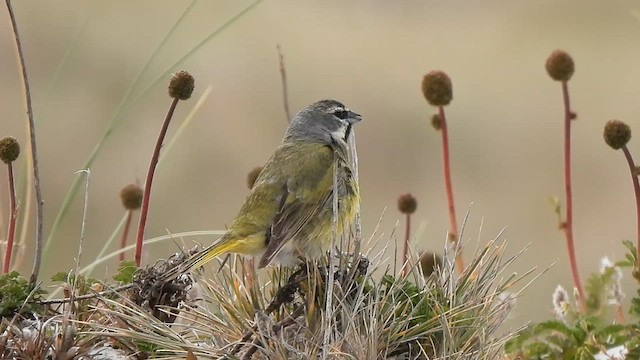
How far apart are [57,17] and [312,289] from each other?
13636 mm

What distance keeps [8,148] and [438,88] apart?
2459mm

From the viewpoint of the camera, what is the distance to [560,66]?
667 centimetres

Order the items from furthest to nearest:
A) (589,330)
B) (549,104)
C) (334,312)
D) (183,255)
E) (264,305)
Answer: (549,104) < (589,330) < (183,255) < (264,305) < (334,312)

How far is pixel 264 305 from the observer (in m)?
4.46

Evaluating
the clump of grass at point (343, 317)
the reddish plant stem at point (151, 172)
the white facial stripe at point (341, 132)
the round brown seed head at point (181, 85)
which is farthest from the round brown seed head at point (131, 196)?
the clump of grass at point (343, 317)

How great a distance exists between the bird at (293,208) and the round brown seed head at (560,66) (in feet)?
4.97

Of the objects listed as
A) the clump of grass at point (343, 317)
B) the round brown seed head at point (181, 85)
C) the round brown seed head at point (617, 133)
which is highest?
the round brown seed head at point (181, 85)

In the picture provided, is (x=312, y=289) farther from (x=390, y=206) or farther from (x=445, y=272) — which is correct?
(x=390, y=206)

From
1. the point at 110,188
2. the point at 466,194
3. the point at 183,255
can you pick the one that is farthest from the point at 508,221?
the point at 183,255

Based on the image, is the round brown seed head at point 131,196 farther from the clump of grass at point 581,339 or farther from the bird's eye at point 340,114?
the clump of grass at point 581,339

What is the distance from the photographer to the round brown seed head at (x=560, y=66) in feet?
21.9

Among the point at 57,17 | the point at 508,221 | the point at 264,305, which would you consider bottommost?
the point at 508,221

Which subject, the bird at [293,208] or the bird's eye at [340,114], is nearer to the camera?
the bird at [293,208]

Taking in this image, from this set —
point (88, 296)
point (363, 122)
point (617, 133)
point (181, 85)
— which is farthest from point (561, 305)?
point (363, 122)
